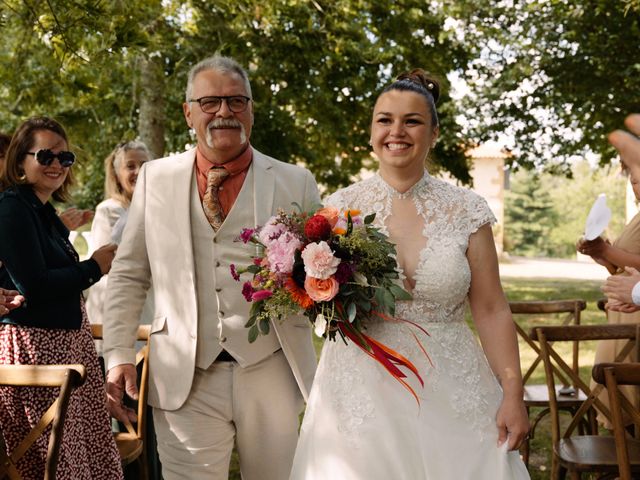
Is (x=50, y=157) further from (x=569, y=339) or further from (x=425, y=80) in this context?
(x=569, y=339)

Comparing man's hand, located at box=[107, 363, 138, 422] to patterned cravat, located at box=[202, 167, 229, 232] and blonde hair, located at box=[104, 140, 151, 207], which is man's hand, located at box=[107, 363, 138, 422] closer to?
patterned cravat, located at box=[202, 167, 229, 232]

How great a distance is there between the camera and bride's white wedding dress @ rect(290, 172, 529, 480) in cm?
295

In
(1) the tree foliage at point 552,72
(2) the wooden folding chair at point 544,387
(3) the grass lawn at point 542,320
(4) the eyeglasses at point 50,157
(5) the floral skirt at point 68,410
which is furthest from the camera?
(1) the tree foliage at point 552,72

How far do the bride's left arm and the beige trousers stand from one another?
0.91m

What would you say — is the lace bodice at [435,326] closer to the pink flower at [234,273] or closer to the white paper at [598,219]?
the pink flower at [234,273]

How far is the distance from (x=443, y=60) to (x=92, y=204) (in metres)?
8.45

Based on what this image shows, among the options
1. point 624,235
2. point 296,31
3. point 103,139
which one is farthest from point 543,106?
point 624,235

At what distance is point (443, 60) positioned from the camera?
50.4ft

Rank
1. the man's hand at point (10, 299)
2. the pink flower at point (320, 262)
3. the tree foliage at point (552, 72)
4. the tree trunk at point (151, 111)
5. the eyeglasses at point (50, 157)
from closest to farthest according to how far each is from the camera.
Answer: the pink flower at point (320, 262), the man's hand at point (10, 299), the eyeglasses at point (50, 157), the tree trunk at point (151, 111), the tree foliage at point (552, 72)

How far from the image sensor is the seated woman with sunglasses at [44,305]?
3795mm

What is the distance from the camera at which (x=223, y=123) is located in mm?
3488

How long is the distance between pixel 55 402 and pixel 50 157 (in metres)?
1.40

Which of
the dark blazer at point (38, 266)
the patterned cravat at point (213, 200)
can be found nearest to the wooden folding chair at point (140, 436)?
the dark blazer at point (38, 266)

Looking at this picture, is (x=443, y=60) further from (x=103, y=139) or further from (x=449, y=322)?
(x=449, y=322)
